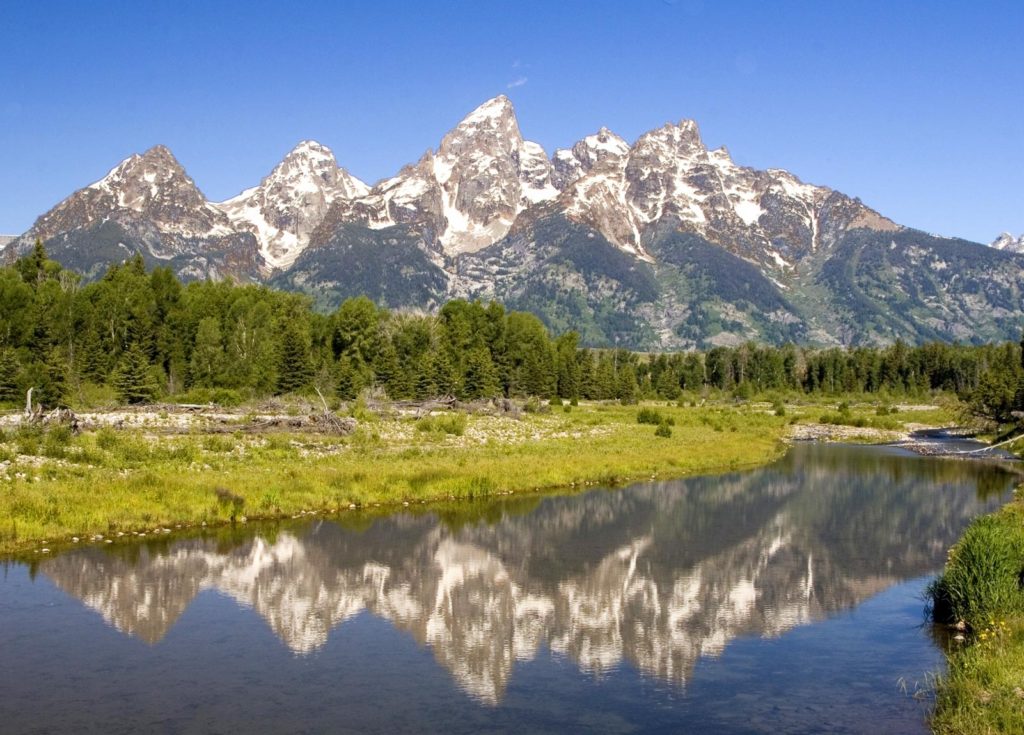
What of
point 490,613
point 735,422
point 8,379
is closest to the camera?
point 490,613

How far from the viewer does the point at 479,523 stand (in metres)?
39.7

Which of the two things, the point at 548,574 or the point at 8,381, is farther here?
the point at 8,381

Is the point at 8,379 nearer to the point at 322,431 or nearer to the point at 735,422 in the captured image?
the point at 322,431

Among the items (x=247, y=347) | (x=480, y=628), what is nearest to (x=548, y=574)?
(x=480, y=628)

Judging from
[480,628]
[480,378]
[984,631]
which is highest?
[480,378]

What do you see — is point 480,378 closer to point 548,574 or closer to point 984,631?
point 548,574

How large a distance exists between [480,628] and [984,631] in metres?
12.5

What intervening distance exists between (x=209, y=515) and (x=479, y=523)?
1139 centimetres

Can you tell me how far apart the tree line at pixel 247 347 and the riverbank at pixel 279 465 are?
23332 mm

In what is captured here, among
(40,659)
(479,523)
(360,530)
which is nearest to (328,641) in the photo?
(40,659)

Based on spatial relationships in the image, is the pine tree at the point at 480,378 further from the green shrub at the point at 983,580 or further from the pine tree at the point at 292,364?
the green shrub at the point at 983,580

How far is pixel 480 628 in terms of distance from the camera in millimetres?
24375

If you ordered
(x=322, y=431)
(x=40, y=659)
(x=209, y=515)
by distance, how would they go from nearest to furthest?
(x=40, y=659) < (x=209, y=515) < (x=322, y=431)

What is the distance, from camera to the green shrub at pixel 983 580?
75.8ft
